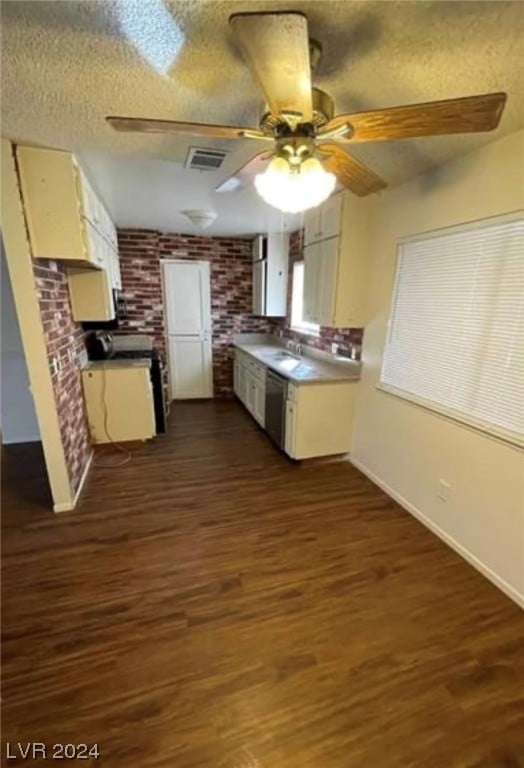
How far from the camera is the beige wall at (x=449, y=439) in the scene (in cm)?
199

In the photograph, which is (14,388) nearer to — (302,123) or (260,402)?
(260,402)

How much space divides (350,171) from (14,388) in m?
3.80

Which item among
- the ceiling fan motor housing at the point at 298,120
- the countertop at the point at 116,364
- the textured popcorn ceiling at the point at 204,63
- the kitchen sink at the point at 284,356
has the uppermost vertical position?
the textured popcorn ceiling at the point at 204,63

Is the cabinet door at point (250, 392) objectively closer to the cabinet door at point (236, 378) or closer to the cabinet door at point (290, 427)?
the cabinet door at point (236, 378)

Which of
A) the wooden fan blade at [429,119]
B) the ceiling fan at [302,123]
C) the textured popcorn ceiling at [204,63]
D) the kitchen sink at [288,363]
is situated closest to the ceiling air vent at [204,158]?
the textured popcorn ceiling at [204,63]

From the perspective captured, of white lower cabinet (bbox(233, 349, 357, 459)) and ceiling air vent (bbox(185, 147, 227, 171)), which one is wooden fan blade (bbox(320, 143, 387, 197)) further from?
white lower cabinet (bbox(233, 349, 357, 459))

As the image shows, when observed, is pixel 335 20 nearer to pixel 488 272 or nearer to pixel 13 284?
pixel 488 272

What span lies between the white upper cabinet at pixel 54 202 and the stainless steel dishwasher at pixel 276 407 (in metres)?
1.97

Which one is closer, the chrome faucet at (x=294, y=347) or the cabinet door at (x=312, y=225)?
the cabinet door at (x=312, y=225)

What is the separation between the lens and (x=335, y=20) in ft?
3.68

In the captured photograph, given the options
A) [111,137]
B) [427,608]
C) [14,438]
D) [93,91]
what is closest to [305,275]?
[111,137]

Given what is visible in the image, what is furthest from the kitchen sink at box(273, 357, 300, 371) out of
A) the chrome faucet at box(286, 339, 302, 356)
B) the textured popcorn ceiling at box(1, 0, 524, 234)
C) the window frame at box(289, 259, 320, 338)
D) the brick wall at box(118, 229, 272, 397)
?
the textured popcorn ceiling at box(1, 0, 524, 234)

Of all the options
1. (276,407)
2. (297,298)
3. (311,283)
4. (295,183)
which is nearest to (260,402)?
(276,407)

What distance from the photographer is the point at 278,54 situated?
39.5 inches
